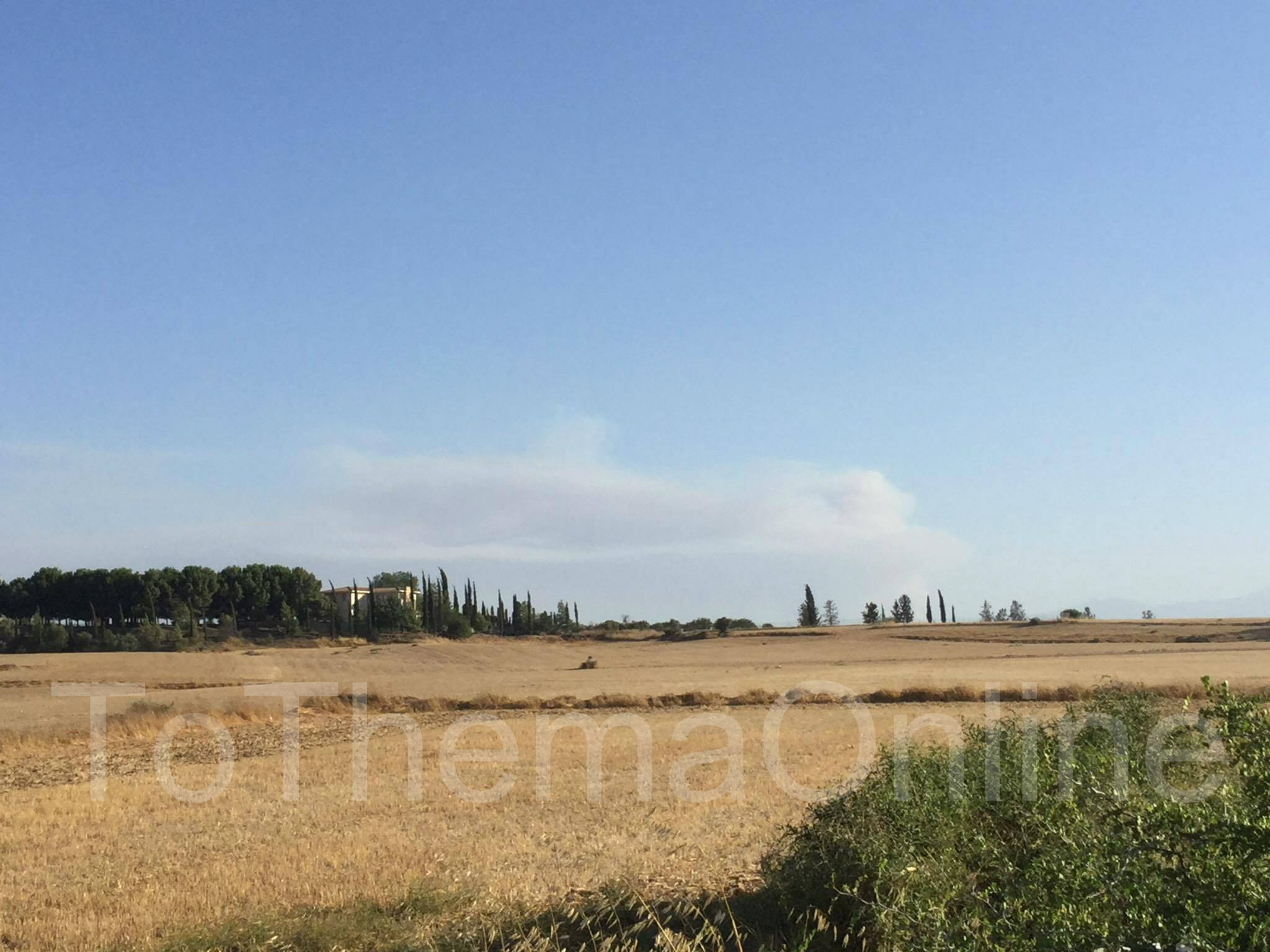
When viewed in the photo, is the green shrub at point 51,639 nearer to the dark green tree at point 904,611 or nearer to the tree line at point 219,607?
the tree line at point 219,607

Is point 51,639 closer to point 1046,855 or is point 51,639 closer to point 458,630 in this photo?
point 458,630

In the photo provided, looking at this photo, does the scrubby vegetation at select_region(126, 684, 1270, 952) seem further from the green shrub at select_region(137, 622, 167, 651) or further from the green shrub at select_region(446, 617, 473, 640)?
the green shrub at select_region(446, 617, 473, 640)

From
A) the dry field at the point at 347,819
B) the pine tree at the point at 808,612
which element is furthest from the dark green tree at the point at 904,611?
the dry field at the point at 347,819

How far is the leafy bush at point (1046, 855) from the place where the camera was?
4.57m

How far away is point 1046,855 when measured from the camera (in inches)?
229

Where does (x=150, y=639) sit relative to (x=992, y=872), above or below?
below

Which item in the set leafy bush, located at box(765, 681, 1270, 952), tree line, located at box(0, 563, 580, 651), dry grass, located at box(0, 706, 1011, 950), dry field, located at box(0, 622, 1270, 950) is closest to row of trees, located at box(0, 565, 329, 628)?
tree line, located at box(0, 563, 580, 651)

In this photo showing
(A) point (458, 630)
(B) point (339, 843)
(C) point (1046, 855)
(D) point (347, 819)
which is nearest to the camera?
(C) point (1046, 855)

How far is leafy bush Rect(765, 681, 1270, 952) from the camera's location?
4.57m

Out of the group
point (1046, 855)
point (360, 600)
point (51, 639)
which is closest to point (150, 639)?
point (51, 639)

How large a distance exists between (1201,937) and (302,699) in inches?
1853

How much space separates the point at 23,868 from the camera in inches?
569

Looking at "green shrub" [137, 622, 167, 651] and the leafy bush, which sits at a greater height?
the leafy bush

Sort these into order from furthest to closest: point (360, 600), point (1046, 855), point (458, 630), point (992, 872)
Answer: point (360, 600)
point (458, 630)
point (992, 872)
point (1046, 855)
